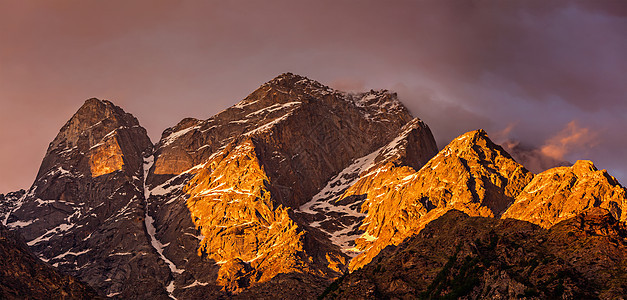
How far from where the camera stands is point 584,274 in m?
126

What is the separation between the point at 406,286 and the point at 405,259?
12.5 metres

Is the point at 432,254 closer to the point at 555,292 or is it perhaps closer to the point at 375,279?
the point at 375,279

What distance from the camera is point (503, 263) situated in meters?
143

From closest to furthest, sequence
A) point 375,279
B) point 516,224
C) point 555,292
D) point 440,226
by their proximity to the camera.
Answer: point 555,292 < point 516,224 < point 375,279 < point 440,226

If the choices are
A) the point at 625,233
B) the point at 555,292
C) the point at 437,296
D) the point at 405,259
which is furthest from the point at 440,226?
the point at 555,292

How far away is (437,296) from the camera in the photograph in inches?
5955

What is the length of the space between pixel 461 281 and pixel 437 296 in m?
6.41

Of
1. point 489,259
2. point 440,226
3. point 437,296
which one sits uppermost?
point 440,226

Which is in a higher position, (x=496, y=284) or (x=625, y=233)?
(x=625, y=233)

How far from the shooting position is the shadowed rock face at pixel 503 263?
125m

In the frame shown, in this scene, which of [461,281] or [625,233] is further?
[461,281]

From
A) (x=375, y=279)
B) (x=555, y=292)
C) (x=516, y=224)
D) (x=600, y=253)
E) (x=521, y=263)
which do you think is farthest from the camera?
(x=375, y=279)

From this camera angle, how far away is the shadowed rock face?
125 m

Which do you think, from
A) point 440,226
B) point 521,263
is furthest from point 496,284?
point 440,226
